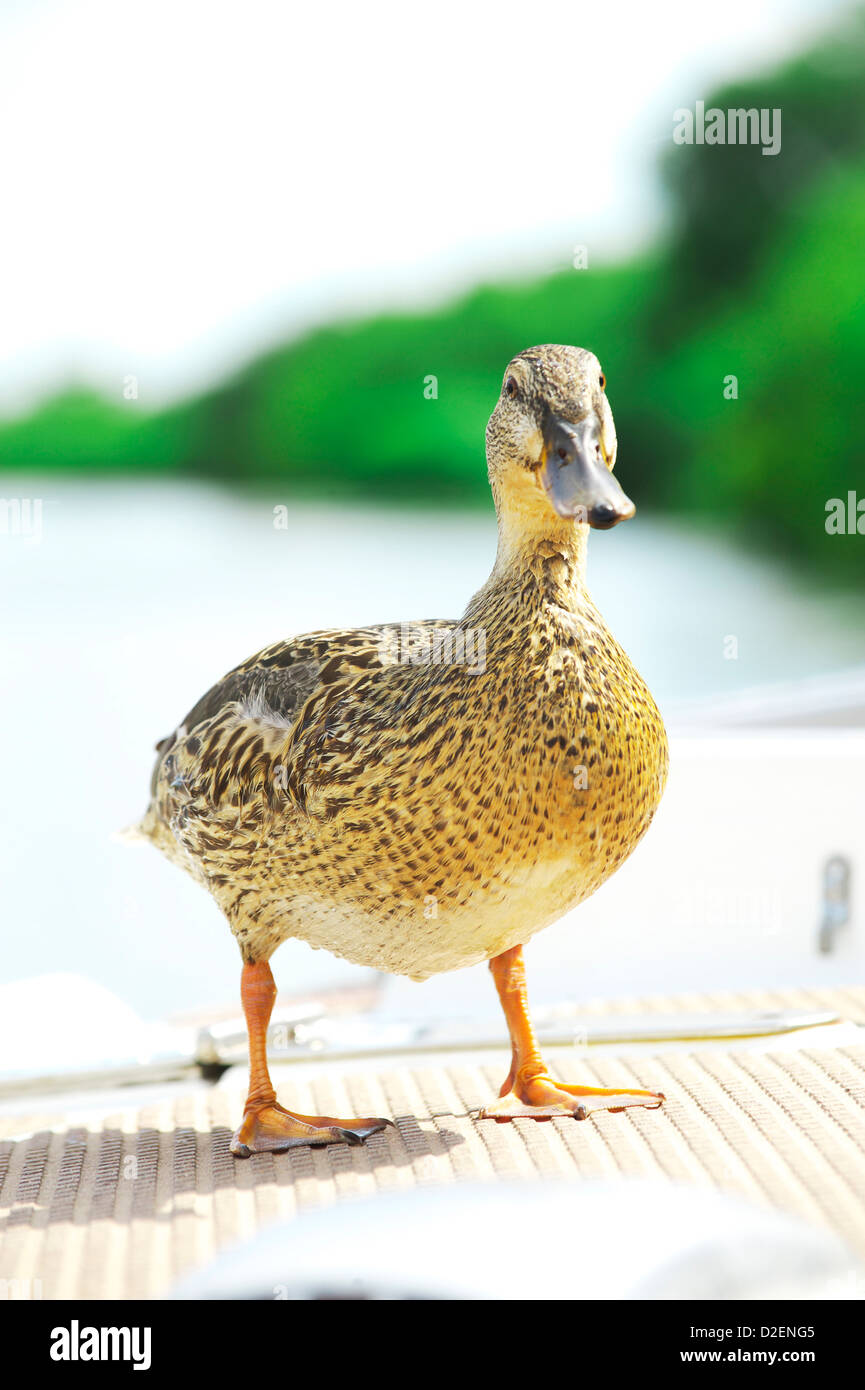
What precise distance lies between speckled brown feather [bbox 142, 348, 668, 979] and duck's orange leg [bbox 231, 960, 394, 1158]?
9 centimetres

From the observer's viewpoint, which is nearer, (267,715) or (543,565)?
(543,565)

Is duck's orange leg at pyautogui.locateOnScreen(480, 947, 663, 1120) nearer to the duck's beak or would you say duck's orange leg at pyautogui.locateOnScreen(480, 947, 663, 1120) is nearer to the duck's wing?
the duck's wing

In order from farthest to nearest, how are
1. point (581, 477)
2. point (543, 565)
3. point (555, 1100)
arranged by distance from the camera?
1. point (555, 1100)
2. point (543, 565)
3. point (581, 477)

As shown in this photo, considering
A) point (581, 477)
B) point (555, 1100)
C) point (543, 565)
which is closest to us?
point (581, 477)

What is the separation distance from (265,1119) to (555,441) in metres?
0.73

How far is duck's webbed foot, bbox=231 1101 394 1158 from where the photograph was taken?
4.77 ft

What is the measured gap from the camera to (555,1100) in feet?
4.92

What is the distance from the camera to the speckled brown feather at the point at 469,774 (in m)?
1.31

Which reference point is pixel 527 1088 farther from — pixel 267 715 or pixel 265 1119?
pixel 267 715

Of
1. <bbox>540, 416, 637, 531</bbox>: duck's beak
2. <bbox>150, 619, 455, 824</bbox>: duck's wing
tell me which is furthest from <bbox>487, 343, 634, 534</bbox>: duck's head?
<bbox>150, 619, 455, 824</bbox>: duck's wing

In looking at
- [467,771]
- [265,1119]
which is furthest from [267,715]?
[265,1119]

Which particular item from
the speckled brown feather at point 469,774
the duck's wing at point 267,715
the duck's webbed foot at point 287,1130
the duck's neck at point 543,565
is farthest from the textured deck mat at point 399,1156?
the duck's neck at point 543,565

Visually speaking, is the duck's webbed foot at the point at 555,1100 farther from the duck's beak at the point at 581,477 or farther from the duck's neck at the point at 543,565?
the duck's beak at the point at 581,477
